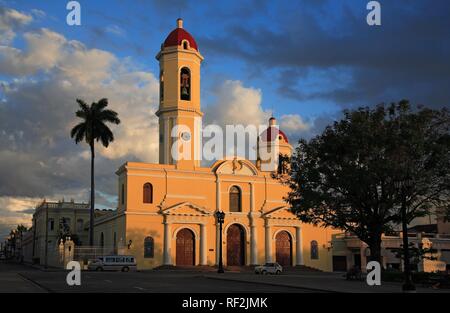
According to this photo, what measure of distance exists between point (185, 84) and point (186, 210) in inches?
515

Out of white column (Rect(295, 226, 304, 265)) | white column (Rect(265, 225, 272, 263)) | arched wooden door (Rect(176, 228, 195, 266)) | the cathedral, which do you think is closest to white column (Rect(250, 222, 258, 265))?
the cathedral

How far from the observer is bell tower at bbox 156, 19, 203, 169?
57.2 m

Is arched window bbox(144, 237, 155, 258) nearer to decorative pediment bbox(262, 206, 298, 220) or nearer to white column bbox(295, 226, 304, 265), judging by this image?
decorative pediment bbox(262, 206, 298, 220)

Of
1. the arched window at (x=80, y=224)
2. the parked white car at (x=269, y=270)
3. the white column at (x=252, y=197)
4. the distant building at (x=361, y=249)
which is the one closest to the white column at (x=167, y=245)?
the white column at (x=252, y=197)

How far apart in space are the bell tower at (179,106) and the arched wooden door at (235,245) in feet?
26.1

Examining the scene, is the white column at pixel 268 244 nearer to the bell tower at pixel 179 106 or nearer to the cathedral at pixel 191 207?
the cathedral at pixel 191 207

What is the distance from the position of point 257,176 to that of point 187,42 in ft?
52.5

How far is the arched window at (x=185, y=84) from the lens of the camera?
190 feet

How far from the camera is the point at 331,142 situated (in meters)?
32.6

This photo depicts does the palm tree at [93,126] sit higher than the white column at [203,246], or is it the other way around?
the palm tree at [93,126]
